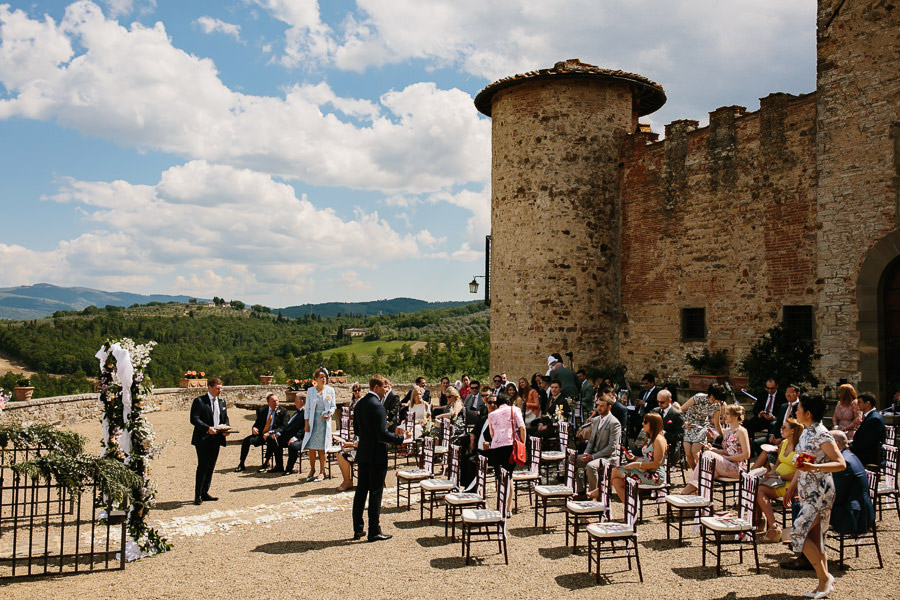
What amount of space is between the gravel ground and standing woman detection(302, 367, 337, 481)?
6.22 feet

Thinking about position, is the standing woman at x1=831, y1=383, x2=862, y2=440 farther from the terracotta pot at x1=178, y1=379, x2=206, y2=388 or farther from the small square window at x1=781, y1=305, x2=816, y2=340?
the terracotta pot at x1=178, y1=379, x2=206, y2=388

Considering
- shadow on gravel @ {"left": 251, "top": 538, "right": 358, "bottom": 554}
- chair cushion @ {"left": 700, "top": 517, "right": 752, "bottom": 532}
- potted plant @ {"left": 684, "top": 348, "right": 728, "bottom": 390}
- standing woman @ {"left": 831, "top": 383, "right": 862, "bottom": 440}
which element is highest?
potted plant @ {"left": 684, "top": 348, "right": 728, "bottom": 390}

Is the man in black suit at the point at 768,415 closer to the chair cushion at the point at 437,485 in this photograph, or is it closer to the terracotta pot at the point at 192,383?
the chair cushion at the point at 437,485

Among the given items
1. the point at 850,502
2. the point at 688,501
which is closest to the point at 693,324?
the point at 688,501

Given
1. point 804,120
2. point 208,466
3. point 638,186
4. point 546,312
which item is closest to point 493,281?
point 546,312

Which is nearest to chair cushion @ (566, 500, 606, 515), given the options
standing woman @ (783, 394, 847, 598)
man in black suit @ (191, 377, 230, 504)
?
standing woman @ (783, 394, 847, 598)

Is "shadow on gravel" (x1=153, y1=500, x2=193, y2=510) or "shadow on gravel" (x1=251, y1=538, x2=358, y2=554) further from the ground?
"shadow on gravel" (x1=251, y1=538, x2=358, y2=554)

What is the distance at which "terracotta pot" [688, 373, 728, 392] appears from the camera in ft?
49.7

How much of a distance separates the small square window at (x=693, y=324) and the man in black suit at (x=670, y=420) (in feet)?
24.1

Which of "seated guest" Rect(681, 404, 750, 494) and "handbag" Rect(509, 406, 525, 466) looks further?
"handbag" Rect(509, 406, 525, 466)

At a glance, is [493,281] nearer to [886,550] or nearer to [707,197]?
[707,197]

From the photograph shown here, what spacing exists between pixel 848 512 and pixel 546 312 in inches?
471

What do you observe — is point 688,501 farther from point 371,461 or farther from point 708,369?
point 708,369

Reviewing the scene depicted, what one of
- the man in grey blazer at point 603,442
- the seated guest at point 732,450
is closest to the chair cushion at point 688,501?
the seated guest at point 732,450
